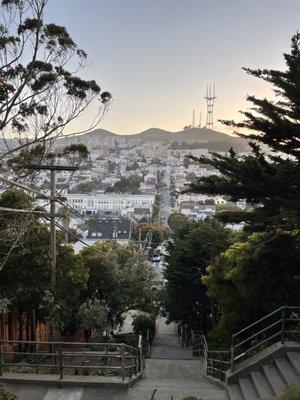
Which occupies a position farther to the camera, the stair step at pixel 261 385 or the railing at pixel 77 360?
the railing at pixel 77 360

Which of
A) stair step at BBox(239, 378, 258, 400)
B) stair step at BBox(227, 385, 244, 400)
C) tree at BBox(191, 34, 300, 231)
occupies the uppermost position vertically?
tree at BBox(191, 34, 300, 231)

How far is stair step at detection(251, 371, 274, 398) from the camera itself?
6.85 metres

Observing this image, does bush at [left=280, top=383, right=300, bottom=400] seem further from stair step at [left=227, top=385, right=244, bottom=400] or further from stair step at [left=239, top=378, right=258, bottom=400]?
stair step at [left=227, top=385, right=244, bottom=400]

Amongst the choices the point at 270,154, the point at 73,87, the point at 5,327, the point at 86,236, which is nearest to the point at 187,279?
the point at 5,327

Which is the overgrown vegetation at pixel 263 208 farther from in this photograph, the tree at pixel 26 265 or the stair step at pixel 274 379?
the tree at pixel 26 265

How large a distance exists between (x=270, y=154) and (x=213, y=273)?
151 inches

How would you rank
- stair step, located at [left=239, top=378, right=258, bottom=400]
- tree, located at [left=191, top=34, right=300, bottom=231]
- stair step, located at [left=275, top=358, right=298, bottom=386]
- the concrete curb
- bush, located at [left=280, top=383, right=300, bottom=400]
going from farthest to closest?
1. tree, located at [left=191, top=34, right=300, bottom=231]
2. the concrete curb
3. stair step, located at [left=239, top=378, right=258, bottom=400]
4. stair step, located at [left=275, top=358, right=298, bottom=386]
5. bush, located at [left=280, top=383, right=300, bottom=400]

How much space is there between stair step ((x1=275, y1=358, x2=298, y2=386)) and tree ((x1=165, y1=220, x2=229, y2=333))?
508 inches

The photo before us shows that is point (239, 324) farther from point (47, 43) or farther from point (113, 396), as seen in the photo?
point (47, 43)

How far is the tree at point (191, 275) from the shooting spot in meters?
21.6

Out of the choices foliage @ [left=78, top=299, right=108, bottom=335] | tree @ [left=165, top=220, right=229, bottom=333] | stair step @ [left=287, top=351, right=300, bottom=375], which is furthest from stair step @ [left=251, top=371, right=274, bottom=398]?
tree @ [left=165, top=220, right=229, bottom=333]

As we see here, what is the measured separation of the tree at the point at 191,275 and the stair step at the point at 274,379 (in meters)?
12.9

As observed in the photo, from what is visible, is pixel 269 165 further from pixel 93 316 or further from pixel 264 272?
pixel 93 316

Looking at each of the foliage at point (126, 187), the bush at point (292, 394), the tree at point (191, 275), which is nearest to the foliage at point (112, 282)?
the tree at point (191, 275)
